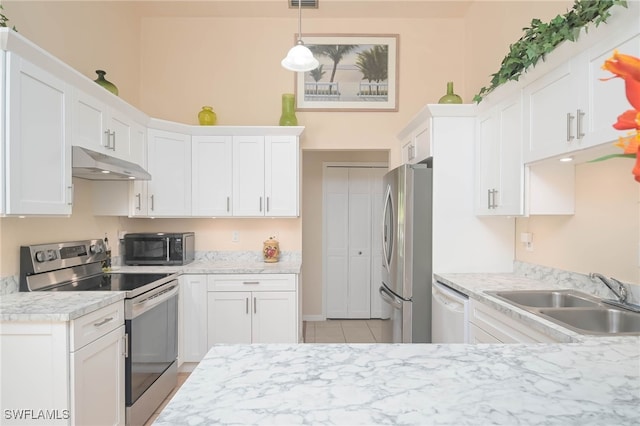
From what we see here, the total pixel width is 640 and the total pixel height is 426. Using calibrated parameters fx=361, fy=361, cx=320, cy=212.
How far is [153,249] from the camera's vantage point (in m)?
3.35

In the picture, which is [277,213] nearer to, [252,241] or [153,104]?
[252,241]

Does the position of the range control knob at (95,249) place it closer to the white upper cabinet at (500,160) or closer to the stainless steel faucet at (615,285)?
the white upper cabinet at (500,160)

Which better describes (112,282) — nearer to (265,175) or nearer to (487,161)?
(265,175)

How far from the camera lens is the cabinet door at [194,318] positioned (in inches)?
124

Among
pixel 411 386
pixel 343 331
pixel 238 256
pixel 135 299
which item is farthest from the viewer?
pixel 343 331

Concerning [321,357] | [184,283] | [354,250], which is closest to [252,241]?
[184,283]

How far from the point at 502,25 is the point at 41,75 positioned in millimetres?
3348

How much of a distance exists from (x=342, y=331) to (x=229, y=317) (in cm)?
179

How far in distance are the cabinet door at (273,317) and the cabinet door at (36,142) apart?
5.41 ft

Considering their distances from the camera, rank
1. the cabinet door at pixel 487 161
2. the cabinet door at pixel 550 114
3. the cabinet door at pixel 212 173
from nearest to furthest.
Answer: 1. the cabinet door at pixel 550 114
2. the cabinet door at pixel 487 161
3. the cabinet door at pixel 212 173

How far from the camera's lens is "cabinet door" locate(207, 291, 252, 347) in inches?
125

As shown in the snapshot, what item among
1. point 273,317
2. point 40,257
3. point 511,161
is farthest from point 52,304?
point 511,161

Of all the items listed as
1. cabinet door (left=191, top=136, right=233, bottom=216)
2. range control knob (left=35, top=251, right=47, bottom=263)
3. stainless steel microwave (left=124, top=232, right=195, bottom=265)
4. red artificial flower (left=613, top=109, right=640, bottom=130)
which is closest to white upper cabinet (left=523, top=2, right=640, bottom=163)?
red artificial flower (left=613, top=109, right=640, bottom=130)

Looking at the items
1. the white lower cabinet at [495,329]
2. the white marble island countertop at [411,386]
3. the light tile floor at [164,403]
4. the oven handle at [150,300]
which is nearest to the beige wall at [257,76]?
the oven handle at [150,300]
